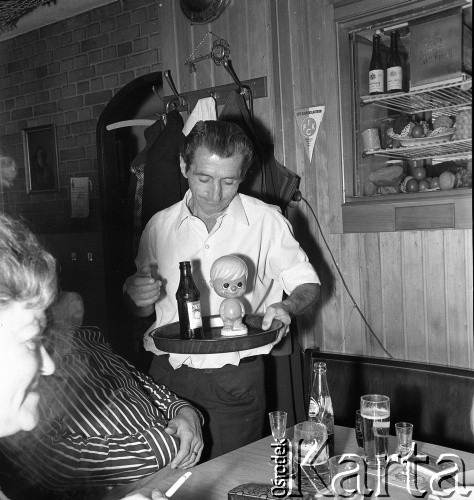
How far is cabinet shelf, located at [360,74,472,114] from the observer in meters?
0.69

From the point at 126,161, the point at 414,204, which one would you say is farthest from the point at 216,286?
the point at 414,204

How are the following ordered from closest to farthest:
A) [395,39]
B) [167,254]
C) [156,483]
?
1. [156,483]
2. [167,254]
3. [395,39]

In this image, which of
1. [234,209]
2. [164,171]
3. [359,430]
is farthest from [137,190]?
[359,430]

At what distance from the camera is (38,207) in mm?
556

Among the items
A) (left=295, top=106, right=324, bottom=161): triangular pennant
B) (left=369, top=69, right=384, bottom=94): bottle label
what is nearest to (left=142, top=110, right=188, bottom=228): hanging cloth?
(left=295, top=106, right=324, bottom=161): triangular pennant

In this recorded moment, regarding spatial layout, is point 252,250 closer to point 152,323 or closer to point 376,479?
point 152,323

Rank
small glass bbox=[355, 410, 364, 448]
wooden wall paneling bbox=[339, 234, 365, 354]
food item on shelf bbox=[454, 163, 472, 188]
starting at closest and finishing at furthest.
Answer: food item on shelf bbox=[454, 163, 472, 188], small glass bbox=[355, 410, 364, 448], wooden wall paneling bbox=[339, 234, 365, 354]

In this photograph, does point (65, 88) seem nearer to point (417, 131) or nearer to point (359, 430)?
point (417, 131)

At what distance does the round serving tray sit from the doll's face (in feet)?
0.18

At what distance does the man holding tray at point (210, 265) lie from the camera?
34.4 inches

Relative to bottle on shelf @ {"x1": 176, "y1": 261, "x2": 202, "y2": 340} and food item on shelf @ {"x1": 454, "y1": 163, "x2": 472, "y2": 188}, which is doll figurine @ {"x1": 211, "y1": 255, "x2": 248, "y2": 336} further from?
food item on shelf @ {"x1": 454, "y1": 163, "x2": 472, "y2": 188}

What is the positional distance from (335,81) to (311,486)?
0.66m

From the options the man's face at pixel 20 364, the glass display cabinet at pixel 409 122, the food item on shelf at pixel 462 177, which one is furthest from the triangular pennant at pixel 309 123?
the man's face at pixel 20 364
